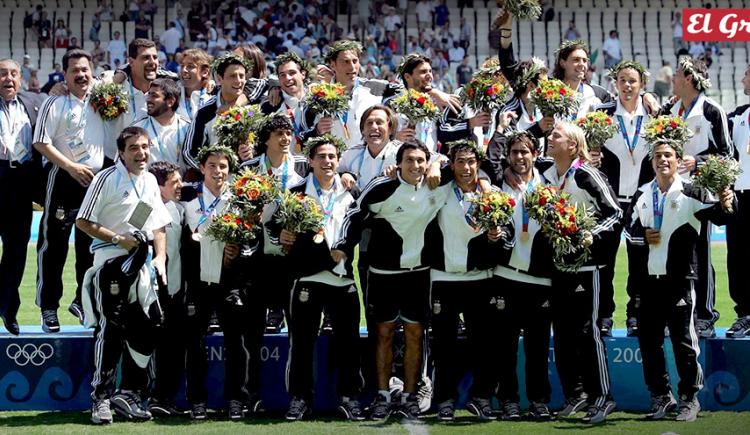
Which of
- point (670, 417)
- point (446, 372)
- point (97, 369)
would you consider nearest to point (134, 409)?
point (97, 369)

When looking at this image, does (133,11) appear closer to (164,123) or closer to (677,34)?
(677,34)

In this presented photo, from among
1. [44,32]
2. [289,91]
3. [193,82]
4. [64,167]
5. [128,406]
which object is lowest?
[128,406]

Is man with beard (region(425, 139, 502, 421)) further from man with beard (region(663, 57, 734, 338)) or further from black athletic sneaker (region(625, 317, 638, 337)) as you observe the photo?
man with beard (region(663, 57, 734, 338))

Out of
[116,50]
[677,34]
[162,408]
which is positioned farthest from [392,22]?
[162,408]

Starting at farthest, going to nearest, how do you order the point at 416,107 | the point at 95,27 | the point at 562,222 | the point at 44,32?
1. the point at 44,32
2. the point at 95,27
3. the point at 416,107
4. the point at 562,222

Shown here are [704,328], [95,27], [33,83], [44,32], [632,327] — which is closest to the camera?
[704,328]

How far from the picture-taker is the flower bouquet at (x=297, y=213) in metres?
8.50

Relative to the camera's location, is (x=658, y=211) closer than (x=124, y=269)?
No

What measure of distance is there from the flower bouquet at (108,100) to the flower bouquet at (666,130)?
3.76m

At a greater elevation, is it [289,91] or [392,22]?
[392,22]

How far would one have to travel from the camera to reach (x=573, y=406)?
8.77m

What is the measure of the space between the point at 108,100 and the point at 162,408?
90.0 inches

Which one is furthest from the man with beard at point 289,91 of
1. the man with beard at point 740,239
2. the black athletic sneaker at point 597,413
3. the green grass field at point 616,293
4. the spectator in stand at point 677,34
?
the spectator in stand at point 677,34

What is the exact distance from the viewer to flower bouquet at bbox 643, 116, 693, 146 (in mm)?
8984
